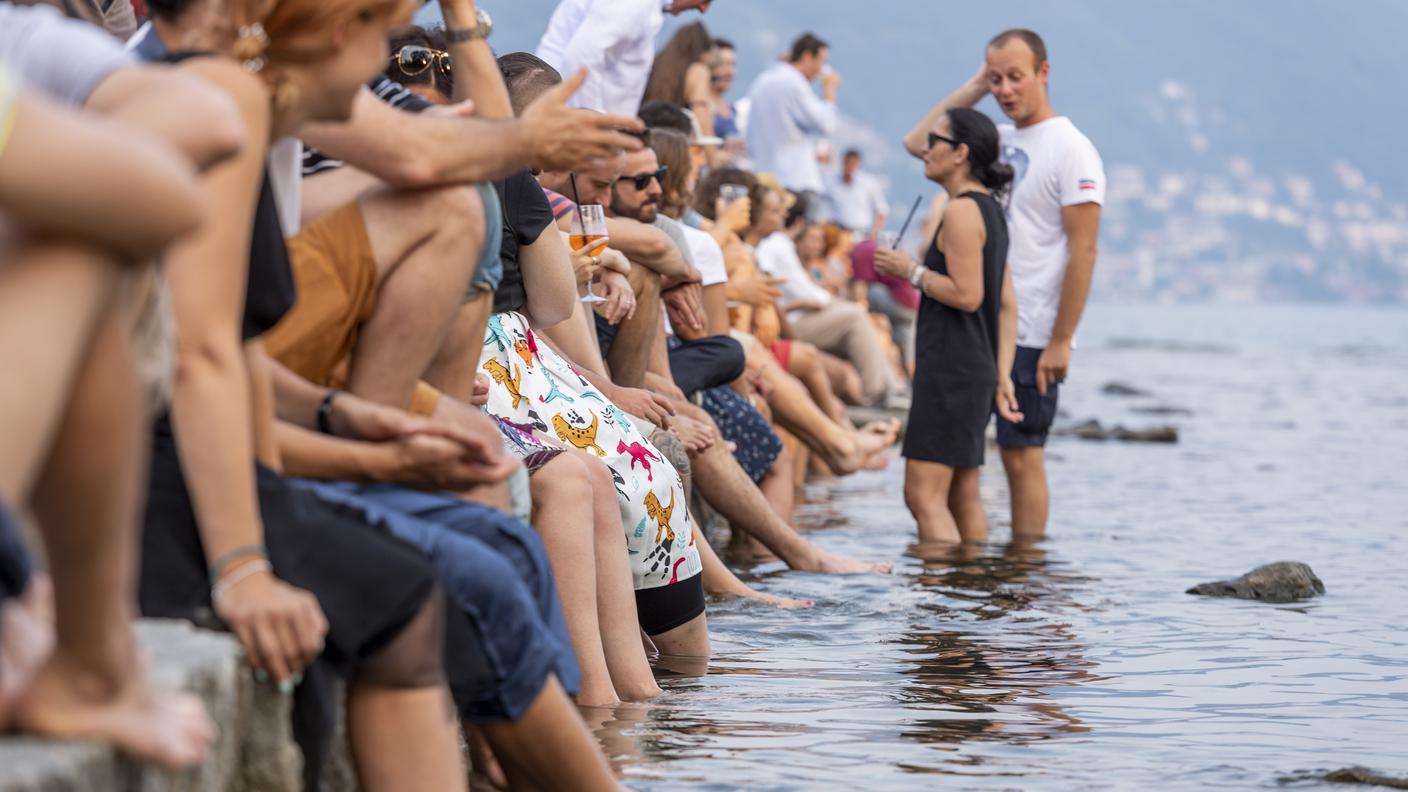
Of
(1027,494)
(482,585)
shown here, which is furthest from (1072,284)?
(482,585)

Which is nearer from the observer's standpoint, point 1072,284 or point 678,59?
point 1072,284

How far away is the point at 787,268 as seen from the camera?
13.9 metres

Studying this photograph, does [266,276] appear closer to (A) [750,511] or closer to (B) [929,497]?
(A) [750,511]

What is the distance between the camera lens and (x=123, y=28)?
549cm

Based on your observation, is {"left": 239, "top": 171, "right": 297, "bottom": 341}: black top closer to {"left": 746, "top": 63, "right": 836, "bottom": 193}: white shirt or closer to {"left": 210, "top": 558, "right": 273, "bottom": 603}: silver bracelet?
{"left": 210, "top": 558, "right": 273, "bottom": 603}: silver bracelet

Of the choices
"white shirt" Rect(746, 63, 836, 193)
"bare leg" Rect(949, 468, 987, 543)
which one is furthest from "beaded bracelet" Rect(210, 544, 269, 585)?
"white shirt" Rect(746, 63, 836, 193)

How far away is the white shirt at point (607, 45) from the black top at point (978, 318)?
5.54 feet

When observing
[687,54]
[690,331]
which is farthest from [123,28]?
[687,54]

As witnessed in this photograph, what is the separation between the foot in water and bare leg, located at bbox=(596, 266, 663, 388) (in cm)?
416

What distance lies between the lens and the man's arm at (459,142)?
136 inches

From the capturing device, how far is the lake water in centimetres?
439

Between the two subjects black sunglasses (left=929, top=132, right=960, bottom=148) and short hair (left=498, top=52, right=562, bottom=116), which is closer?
short hair (left=498, top=52, right=562, bottom=116)

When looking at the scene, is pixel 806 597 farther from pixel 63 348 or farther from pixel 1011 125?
pixel 63 348

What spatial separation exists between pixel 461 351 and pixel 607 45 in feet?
17.6
